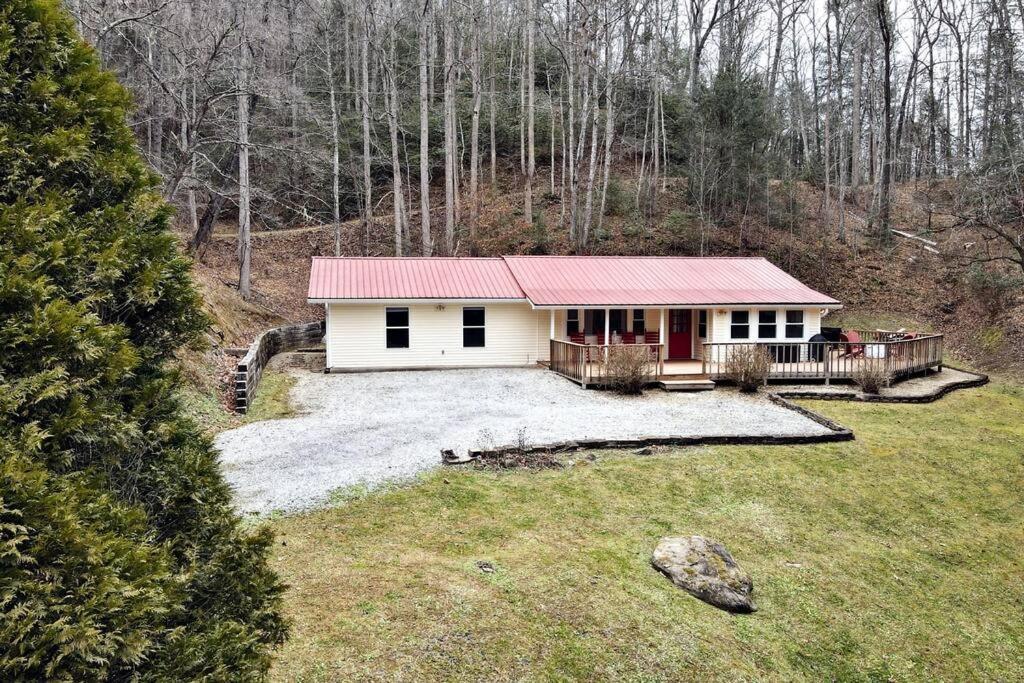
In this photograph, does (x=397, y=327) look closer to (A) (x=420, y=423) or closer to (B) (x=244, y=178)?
(A) (x=420, y=423)

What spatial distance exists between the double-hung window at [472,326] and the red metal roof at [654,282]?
169 cm

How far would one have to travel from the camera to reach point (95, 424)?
2.31 m

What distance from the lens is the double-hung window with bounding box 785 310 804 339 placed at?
63.7ft

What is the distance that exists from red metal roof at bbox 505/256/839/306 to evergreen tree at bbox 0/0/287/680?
15375 mm

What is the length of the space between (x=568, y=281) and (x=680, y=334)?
4.12m

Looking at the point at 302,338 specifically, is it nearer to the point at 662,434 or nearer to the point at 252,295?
the point at 252,295

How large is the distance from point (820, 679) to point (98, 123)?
6600mm

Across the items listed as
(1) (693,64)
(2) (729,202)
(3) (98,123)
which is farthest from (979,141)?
(3) (98,123)

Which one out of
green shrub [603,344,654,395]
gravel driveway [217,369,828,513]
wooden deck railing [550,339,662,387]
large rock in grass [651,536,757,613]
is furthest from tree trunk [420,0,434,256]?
large rock in grass [651,536,757,613]

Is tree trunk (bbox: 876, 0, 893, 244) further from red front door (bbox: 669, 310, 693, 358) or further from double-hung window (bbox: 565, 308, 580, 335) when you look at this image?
double-hung window (bbox: 565, 308, 580, 335)

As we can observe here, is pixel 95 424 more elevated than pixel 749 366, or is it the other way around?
pixel 95 424

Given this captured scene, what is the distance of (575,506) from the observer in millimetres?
7949

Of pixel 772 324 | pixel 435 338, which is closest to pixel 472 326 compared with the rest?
pixel 435 338

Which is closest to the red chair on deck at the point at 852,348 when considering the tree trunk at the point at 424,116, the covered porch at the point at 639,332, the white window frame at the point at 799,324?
the white window frame at the point at 799,324
